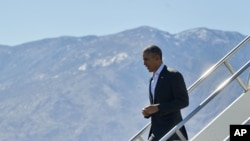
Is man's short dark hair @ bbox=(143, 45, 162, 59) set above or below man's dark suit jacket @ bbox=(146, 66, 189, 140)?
above

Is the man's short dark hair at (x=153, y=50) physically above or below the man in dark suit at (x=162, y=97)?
above

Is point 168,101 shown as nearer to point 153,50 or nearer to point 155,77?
point 155,77

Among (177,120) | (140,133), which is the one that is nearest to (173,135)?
(177,120)

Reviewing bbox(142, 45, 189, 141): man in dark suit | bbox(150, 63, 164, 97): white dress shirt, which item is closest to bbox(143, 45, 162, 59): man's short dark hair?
bbox(142, 45, 189, 141): man in dark suit

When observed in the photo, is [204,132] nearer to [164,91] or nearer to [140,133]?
[164,91]

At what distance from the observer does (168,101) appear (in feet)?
20.0

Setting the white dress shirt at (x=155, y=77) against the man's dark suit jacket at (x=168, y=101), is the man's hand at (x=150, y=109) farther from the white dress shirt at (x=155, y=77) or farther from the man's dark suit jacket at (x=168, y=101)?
the white dress shirt at (x=155, y=77)

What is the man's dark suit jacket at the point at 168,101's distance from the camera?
597 cm

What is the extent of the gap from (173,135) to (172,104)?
27 cm

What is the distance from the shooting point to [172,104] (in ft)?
19.5

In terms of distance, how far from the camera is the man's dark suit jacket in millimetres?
5969

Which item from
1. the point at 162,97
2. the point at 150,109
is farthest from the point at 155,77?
the point at 150,109

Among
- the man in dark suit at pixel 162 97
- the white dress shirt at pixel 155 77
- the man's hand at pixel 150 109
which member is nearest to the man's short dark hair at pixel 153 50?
the man in dark suit at pixel 162 97

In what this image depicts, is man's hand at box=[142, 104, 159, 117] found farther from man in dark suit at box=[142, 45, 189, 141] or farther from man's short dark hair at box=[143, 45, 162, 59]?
man's short dark hair at box=[143, 45, 162, 59]
